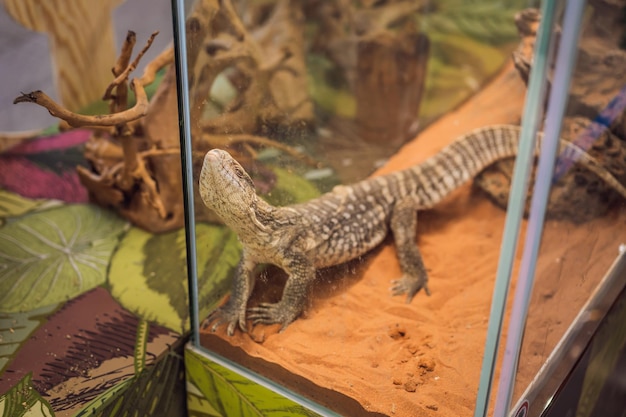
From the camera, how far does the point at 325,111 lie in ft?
12.3

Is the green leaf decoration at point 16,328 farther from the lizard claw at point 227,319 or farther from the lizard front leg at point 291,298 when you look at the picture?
the lizard front leg at point 291,298

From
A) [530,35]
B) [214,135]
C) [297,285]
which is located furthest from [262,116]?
[530,35]

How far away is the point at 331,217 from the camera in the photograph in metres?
2.13

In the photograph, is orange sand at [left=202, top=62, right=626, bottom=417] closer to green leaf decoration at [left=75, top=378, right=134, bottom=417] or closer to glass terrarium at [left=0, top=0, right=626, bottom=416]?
glass terrarium at [left=0, top=0, right=626, bottom=416]

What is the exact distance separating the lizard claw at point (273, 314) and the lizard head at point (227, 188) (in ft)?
0.95

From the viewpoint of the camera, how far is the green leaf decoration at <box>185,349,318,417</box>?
172 cm

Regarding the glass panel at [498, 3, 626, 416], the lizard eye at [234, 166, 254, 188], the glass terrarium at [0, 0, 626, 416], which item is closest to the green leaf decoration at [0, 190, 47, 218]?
the glass terrarium at [0, 0, 626, 416]

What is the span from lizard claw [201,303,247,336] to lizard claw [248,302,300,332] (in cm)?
4

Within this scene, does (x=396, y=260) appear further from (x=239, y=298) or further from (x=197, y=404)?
(x=197, y=404)

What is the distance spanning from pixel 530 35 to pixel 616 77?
3.38 ft

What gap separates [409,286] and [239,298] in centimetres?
68

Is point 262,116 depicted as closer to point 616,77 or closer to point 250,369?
point 250,369

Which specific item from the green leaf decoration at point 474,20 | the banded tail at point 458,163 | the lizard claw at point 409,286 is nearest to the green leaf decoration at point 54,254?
the lizard claw at point 409,286

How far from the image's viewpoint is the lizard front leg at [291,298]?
1.74m
